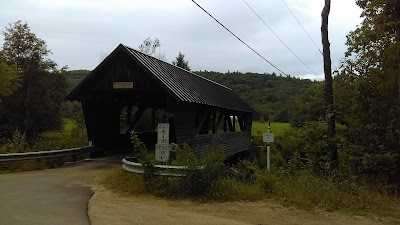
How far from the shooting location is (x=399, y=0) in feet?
37.0

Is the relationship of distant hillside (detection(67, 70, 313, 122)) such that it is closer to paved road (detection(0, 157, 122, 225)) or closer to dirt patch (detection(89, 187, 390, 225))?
paved road (detection(0, 157, 122, 225))

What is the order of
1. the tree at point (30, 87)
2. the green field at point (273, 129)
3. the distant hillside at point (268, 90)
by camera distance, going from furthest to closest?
the distant hillside at point (268, 90), the green field at point (273, 129), the tree at point (30, 87)

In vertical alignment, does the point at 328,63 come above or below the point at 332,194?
above

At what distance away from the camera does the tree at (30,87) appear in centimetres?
3203

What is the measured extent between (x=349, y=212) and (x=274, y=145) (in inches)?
1163

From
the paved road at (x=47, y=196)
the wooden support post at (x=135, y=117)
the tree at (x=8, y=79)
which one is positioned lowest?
the paved road at (x=47, y=196)

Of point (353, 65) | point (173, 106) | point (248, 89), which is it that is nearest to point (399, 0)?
point (173, 106)

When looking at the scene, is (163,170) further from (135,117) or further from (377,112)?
(135,117)

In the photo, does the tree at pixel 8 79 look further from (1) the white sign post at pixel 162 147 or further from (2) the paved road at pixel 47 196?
(1) the white sign post at pixel 162 147

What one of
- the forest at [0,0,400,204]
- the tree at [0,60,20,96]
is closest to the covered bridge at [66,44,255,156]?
the forest at [0,0,400,204]

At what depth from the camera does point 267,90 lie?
209ft

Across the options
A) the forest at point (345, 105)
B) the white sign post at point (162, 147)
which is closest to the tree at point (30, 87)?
the forest at point (345, 105)

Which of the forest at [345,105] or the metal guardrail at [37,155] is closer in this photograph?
the metal guardrail at [37,155]

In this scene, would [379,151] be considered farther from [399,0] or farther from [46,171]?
[46,171]
